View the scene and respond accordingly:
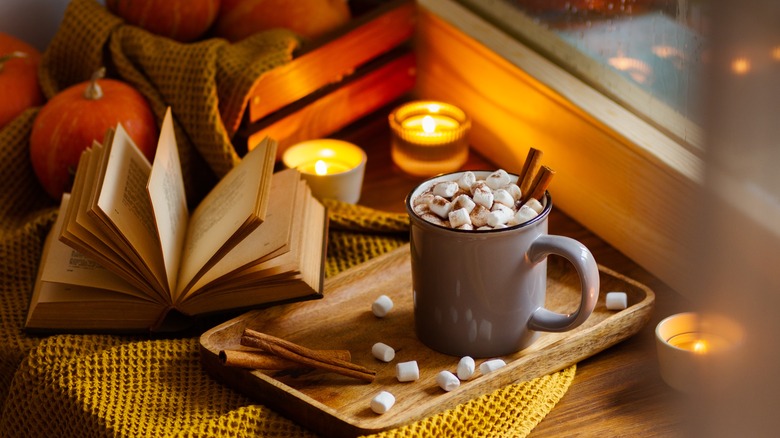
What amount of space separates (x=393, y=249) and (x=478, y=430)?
1.06 feet

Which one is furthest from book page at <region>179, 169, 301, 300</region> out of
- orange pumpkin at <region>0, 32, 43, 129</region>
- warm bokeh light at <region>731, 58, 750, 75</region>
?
warm bokeh light at <region>731, 58, 750, 75</region>

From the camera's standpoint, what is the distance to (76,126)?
1.06 metres

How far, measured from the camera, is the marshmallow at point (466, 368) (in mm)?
743

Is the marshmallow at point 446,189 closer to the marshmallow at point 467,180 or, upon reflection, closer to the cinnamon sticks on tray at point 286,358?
the marshmallow at point 467,180

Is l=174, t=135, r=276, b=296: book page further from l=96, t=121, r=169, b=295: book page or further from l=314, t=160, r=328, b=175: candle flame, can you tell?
l=314, t=160, r=328, b=175: candle flame

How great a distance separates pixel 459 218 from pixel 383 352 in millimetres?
153

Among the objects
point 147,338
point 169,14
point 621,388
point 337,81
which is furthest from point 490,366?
point 169,14

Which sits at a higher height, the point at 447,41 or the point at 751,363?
the point at 751,363

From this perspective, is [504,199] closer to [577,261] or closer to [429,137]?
[577,261]

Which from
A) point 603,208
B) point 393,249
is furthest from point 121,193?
point 603,208

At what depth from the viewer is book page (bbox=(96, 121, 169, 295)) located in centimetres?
81

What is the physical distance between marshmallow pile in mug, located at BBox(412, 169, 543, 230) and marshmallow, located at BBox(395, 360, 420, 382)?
13 cm

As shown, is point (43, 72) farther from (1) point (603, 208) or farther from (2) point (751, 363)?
(2) point (751, 363)

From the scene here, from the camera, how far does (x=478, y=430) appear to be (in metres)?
0.69
